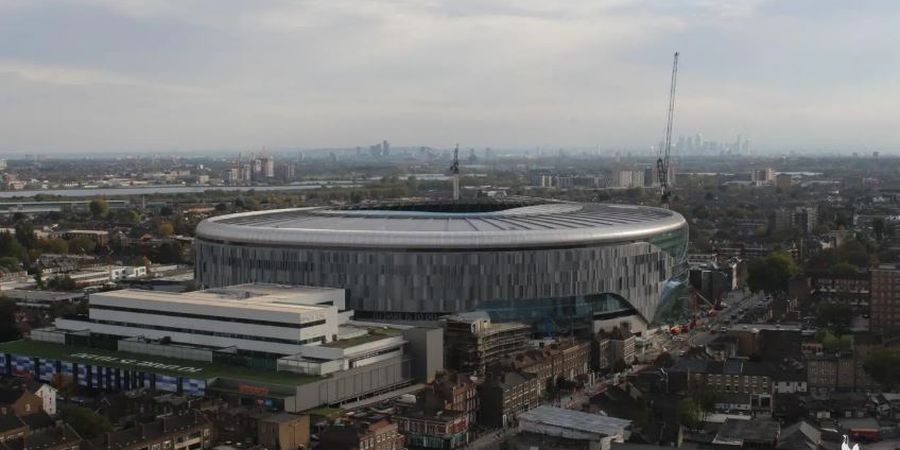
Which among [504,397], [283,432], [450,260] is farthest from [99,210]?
[283,432]

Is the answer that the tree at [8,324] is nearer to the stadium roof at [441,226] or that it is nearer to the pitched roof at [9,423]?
the stadium roof at [441,226]

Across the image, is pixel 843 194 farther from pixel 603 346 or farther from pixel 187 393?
pixel 187 393

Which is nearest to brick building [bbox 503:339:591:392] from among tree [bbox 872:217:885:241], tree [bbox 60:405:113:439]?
tree [bbox 60:405:113:439]

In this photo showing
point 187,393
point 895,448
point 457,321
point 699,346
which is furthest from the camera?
point 699,346

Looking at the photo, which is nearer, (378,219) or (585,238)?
(585,238)

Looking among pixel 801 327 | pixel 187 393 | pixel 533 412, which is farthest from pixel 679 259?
pixel 187 393

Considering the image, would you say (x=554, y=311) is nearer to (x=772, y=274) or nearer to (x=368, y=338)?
(x=368, y=338)

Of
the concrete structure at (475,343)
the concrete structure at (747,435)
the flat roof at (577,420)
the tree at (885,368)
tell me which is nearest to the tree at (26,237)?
the concrete structure at (475,343)
